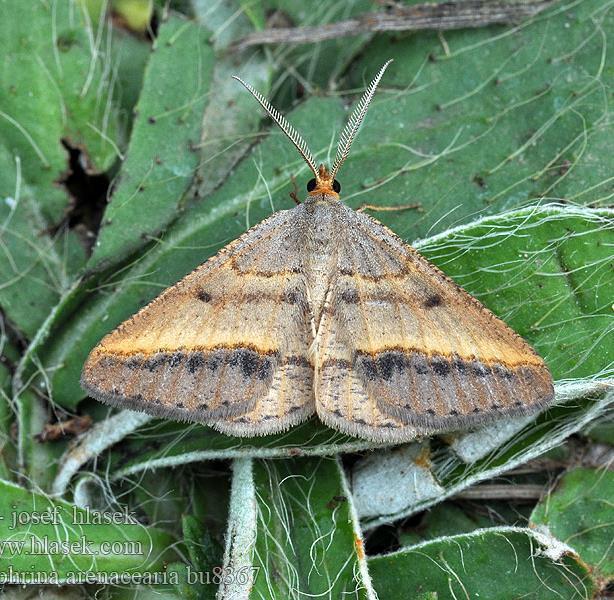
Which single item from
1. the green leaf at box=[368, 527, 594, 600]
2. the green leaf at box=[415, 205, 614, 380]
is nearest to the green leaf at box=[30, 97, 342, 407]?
the green leaf at box=[415, 205, 614, 380]

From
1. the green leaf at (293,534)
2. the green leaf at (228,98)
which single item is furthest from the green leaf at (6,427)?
the green leaf at (228,98)

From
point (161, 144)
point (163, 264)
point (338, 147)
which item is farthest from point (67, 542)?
point (338, 147)

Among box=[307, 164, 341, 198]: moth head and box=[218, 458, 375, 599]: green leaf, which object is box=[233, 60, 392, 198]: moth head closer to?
box=[307, 164, 341, 198]: moth head

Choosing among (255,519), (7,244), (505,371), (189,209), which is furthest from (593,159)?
(7,244)

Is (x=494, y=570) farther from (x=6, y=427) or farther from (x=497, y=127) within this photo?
(x=6, y=427)

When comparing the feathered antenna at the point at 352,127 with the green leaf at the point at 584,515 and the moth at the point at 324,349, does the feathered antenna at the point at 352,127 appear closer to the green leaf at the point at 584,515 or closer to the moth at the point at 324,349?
the moth at the point at 324,349

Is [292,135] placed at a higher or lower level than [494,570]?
higher
